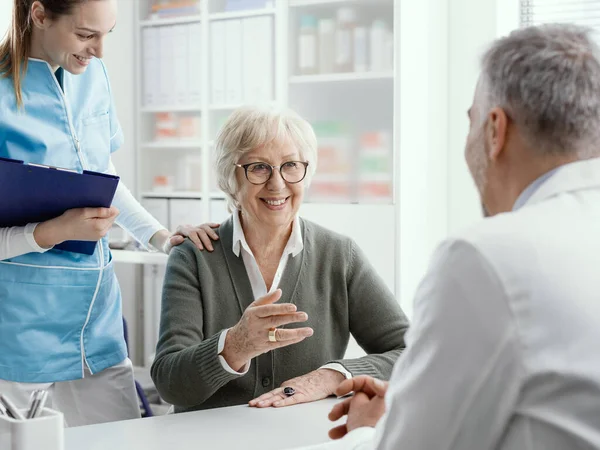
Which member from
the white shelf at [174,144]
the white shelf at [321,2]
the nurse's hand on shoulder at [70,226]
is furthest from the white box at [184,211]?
the nurse's hand on shoulder at [70,226]

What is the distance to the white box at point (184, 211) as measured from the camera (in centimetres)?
403

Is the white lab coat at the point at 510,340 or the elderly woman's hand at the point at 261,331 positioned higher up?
the white lab coat at the point at 510,340

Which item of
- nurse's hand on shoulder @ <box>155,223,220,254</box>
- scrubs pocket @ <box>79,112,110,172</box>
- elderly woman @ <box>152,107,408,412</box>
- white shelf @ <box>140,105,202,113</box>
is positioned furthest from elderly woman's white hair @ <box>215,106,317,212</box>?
white shelf @ <box>140,105,202,113</box>

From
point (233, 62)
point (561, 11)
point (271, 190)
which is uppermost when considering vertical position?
point (561, 11)

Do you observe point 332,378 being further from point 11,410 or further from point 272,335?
point 11,410

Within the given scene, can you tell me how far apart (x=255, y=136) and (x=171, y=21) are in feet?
7.47

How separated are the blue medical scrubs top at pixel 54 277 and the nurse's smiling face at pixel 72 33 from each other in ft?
0.16

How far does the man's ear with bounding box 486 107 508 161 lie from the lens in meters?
0.96

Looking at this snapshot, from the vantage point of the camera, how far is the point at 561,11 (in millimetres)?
3449

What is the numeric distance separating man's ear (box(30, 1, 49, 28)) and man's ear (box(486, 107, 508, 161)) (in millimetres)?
1185

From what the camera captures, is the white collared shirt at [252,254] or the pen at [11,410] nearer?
the pen at [11,410]

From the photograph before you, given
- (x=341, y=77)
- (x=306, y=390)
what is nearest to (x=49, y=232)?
(x=306, y=390)

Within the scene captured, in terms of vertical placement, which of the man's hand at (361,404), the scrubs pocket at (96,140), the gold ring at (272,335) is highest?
the scrubs pocket at (96,140)

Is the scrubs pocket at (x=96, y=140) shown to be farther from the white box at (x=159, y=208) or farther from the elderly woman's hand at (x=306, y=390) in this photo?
the white box at (x=159, y=208)
